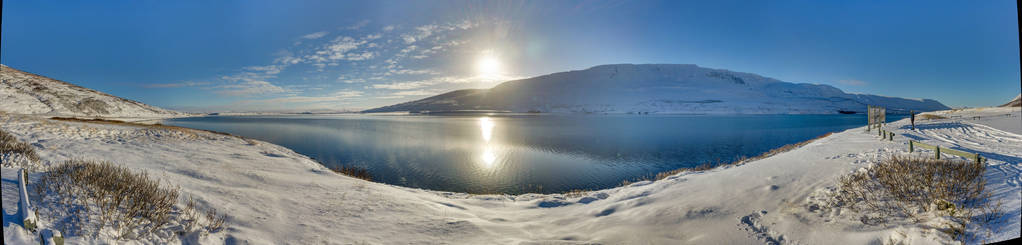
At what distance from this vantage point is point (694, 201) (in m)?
7.84

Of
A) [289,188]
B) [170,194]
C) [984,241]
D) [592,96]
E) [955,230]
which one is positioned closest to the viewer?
[984,241]

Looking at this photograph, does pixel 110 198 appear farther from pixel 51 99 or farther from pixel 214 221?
pixel 51 99

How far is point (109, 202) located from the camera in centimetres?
427

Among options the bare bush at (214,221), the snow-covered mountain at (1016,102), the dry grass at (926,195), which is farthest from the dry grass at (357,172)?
the snow-covered mountain at (1016,102)

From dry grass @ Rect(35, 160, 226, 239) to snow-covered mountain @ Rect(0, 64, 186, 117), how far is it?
5.25 feet

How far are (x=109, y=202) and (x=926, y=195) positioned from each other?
10989 millimetres

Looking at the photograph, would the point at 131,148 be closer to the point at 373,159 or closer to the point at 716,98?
the point at 373,159

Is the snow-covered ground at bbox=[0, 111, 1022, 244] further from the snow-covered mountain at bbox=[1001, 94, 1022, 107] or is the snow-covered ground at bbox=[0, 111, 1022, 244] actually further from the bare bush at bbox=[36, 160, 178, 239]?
the snow-covered mountain at bbox=[1001, 94, 1022, 107]

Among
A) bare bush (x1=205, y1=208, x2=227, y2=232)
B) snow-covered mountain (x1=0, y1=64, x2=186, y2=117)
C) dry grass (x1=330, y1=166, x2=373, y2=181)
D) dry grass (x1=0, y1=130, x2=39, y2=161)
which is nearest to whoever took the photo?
bare bush (x1=205, y1=208, x2=227, y2=232)

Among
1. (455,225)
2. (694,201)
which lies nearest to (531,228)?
Answer: (455,225)

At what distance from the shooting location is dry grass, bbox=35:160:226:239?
389cm

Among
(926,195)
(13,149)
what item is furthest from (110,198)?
(926,195)

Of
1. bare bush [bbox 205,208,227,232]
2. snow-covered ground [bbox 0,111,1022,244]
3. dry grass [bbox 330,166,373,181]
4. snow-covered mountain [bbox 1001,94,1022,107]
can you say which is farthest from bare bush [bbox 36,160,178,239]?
dry grass [bbox 330,166,373,181]

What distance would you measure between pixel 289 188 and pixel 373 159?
15217 millimetres
